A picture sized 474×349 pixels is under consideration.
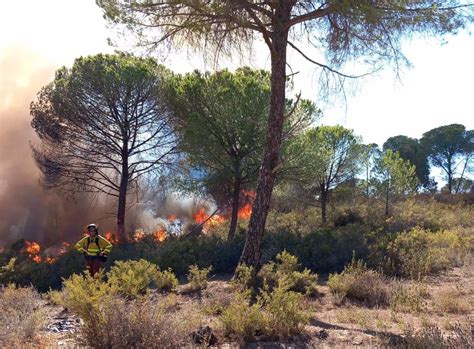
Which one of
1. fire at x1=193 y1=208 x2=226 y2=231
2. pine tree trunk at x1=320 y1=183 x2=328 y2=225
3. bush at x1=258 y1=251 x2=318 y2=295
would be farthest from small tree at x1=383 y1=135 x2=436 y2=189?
bush at x1=258 y1=251 x2=318 y2=295

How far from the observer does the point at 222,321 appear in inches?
212

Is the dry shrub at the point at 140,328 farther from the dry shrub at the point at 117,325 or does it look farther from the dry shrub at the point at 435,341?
the dry shrub at the point at 435,341

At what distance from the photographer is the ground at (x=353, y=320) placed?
16.7 feet

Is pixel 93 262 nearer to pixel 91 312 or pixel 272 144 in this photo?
pixel 272 144

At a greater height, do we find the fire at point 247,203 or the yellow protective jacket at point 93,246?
the fire at point 247,203

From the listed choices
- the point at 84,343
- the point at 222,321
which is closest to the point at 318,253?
the point at 222,321

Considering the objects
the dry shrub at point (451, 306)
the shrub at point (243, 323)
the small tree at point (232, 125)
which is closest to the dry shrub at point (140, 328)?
the shrub at point (243, 323)

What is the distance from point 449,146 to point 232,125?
35.3 m

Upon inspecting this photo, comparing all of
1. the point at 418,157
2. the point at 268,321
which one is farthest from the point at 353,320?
the point at 418,157

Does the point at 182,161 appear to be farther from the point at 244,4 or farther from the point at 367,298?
the point at 367,298

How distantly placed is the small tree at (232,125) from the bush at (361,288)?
8.96m

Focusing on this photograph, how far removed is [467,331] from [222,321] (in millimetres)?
2633

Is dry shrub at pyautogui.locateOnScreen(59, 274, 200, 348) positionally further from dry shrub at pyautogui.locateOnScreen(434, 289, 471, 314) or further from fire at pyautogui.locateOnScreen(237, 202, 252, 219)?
fire at pyautogui.locateOnScreen(237, 202, 252, 219)

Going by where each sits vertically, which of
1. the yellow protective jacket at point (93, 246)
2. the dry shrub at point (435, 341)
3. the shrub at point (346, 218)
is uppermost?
the shrub at point (346, 218)
